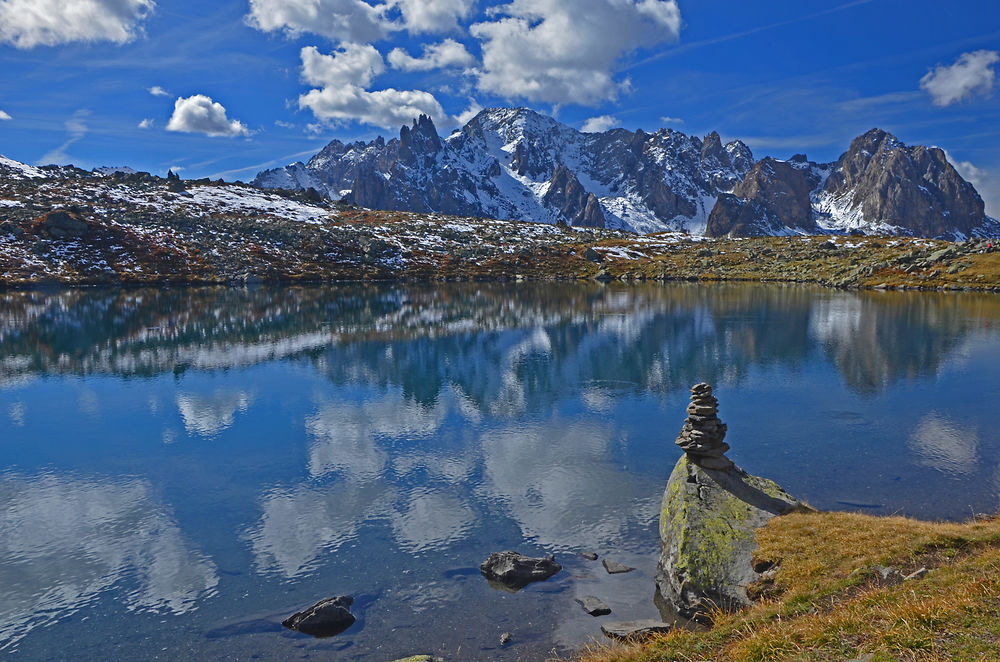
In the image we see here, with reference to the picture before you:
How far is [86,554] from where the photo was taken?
774 inches

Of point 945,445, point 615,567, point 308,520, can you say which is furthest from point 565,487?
point 945,445

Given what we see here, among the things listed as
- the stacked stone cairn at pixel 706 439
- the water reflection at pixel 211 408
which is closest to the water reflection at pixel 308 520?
the stacked stone cairn at pixel 706 439

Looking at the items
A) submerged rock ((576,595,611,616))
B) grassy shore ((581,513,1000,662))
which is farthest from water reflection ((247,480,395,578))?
grassy shore ((581,513,1000,662))

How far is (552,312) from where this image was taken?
88125mm

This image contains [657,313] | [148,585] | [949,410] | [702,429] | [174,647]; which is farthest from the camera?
[657,313]

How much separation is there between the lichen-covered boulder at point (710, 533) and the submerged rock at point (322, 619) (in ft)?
28.6

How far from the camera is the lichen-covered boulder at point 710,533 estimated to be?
50.2ft

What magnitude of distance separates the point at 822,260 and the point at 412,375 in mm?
138668

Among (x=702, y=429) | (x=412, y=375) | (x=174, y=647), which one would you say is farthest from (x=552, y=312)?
(x=174, y=647)

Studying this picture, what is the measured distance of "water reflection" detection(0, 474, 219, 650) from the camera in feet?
55.5

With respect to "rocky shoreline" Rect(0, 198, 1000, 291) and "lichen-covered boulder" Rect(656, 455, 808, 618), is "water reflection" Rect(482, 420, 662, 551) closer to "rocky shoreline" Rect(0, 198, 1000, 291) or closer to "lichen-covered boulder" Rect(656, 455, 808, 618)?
"lichen-covered boulder" Rect(656, 455, 808, 618)

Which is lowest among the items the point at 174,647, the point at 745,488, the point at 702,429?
the point at 174,647

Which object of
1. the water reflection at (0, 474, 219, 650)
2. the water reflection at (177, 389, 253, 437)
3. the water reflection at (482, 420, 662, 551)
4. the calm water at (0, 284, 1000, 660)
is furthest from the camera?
the water reflection at (177, 389, 253, 437)

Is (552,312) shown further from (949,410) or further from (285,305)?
(949,410)
